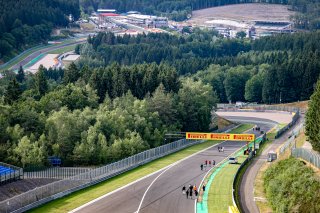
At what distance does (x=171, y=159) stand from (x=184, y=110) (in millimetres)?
24989

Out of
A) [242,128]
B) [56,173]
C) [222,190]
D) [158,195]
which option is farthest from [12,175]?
[242,128]

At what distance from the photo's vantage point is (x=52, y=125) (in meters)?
90.7

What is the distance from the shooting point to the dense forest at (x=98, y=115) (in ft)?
285

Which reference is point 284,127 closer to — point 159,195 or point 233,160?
point 233,160

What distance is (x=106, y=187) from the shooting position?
71.3 metres

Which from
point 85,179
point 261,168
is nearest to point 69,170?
point 85,179

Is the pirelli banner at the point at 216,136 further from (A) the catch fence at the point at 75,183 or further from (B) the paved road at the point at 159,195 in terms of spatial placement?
(B) the paved road at the point at 159,195

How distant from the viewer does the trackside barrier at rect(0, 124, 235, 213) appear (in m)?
59.4

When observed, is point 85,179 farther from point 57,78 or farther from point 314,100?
point 57,78

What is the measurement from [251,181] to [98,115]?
1079 inches

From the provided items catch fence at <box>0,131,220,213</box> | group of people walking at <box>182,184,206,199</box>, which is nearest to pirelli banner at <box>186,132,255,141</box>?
catch fence at <box>0,131,220,213</box>

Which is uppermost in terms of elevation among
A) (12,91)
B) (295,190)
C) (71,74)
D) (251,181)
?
(295,190)

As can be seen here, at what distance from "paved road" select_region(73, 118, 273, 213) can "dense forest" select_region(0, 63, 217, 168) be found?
11.0 m

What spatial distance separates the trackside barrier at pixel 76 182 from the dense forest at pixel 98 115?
2.94 metres
